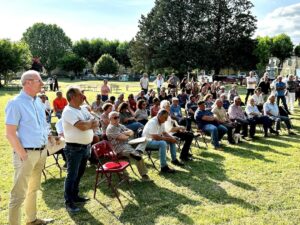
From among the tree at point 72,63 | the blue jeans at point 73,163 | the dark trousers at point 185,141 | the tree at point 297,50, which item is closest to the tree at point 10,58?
the tree at point 72,63

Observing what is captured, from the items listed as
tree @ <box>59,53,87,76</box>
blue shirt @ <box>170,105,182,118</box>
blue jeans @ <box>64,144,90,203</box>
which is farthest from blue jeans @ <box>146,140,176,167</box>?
tree @ <box>59,53,87,76</box>

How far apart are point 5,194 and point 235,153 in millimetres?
5643

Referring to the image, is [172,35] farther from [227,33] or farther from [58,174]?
[58,174]

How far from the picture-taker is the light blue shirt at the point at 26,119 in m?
3.82

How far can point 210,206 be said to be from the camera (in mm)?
5367

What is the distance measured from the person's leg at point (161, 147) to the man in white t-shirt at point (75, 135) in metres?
2.20

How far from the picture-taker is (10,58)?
41250 mm

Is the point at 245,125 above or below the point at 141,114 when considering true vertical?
below

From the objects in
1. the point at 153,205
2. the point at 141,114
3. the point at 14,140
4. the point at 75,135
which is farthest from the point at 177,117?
the point at 14,140

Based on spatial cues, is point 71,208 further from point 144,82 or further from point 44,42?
point 44,42

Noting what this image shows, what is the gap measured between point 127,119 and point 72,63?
65933 millimetres

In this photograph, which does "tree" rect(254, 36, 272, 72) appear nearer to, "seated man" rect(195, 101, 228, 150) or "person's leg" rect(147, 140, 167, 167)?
"seated man" rect(195, 101, 228, 150)

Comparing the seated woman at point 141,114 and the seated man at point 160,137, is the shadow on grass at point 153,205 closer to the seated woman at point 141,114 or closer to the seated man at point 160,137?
the seated man at point 160,137

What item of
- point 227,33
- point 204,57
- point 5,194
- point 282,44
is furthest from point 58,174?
point 282,44
